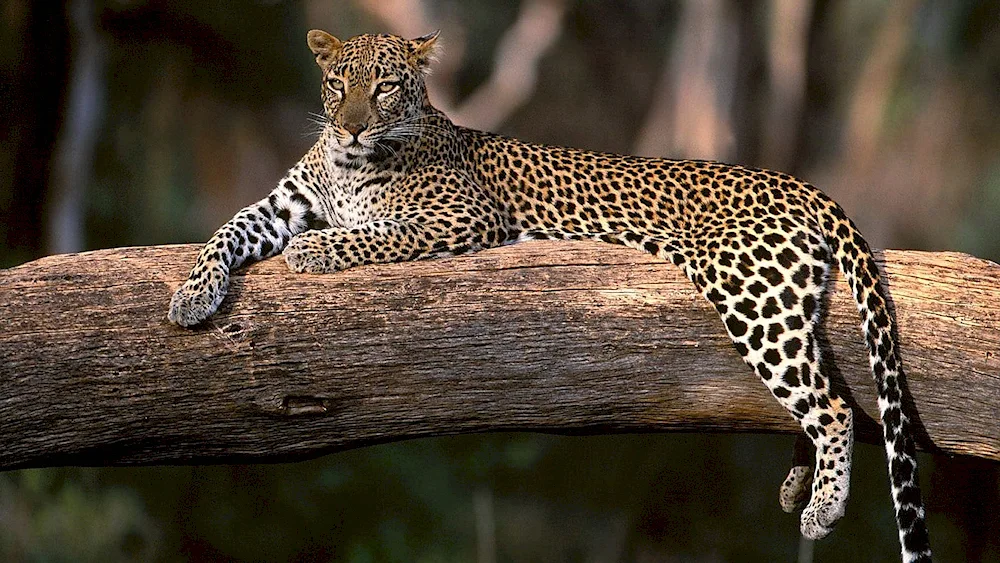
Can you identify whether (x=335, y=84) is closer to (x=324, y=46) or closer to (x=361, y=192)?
(x=324, y=46)

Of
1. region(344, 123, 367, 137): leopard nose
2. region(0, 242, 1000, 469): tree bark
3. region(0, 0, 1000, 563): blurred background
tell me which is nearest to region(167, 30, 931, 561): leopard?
region(344, 123, 367, 137): leopard nose

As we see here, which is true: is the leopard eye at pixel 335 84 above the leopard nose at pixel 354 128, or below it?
above

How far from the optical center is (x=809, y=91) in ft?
59.0

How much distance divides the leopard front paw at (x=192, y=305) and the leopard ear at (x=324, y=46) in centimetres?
195

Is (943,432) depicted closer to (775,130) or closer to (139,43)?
(775,130)

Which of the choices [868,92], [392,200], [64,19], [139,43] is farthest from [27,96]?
[868,92]

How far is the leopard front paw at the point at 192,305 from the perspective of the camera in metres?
6.03

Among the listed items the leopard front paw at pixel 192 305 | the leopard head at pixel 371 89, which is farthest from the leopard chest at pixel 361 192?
the leopard front paw at pixel 192 305

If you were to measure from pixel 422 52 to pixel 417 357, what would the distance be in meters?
2.23

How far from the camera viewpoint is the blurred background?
46.3ft

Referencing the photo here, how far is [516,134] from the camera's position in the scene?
20.3m

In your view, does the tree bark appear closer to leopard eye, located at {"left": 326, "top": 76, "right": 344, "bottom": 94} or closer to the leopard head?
the leopard head

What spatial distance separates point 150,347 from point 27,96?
10.6m

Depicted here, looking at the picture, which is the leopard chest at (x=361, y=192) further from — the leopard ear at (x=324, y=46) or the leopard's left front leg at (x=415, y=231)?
the leopard ear at (x=324, y=46)
